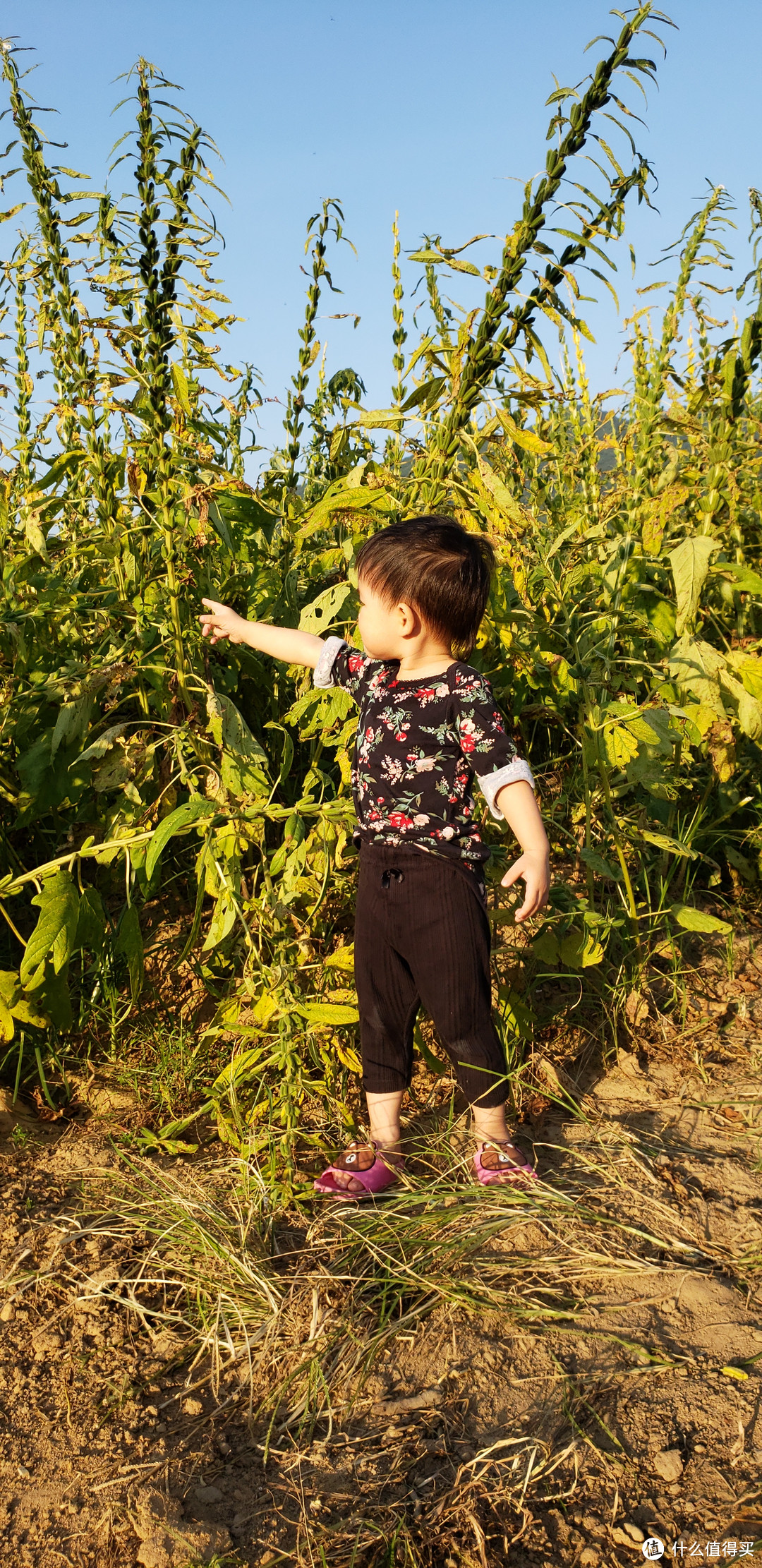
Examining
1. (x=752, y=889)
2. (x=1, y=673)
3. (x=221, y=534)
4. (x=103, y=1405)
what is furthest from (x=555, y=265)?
(x=752, y=889)

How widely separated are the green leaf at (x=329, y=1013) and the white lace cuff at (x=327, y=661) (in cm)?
68

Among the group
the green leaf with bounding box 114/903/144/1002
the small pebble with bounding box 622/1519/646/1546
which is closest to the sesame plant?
the green leaf with bounding box 114/903/144/1002

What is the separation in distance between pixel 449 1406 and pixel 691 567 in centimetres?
184

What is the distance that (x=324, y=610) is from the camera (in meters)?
2.31

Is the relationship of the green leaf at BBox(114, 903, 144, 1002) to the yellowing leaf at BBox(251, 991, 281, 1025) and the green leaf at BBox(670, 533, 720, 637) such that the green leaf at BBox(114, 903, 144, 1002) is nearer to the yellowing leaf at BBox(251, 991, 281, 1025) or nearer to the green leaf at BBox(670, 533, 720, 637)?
the yellowing leaf at BBox(251, 991, 281, 1025)

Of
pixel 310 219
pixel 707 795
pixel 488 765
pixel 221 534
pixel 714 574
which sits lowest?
pixel 707 795

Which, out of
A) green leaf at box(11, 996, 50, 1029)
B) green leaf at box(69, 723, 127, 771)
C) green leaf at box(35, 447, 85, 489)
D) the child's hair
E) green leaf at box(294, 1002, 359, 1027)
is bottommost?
green leaf at box(11, 996, 50, 1029)

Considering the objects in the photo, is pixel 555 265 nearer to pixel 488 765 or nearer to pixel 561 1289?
pixel 488 765

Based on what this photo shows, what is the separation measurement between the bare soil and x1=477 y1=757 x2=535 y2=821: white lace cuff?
78 cm

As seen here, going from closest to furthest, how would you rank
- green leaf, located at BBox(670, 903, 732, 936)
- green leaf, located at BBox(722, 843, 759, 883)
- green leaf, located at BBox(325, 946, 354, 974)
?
green leaf, located at BBox(325, 946, 354, 974) → green leaf, located at BBox(670, 903, 732, 936) → green leaf, located at BBox(722, 843, 759, 883)

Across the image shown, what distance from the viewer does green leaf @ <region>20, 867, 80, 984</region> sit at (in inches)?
84.2

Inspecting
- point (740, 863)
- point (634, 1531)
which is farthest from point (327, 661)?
point (740, 863)

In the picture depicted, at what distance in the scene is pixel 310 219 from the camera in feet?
8.13

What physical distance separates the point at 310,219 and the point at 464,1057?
1.90 meters
